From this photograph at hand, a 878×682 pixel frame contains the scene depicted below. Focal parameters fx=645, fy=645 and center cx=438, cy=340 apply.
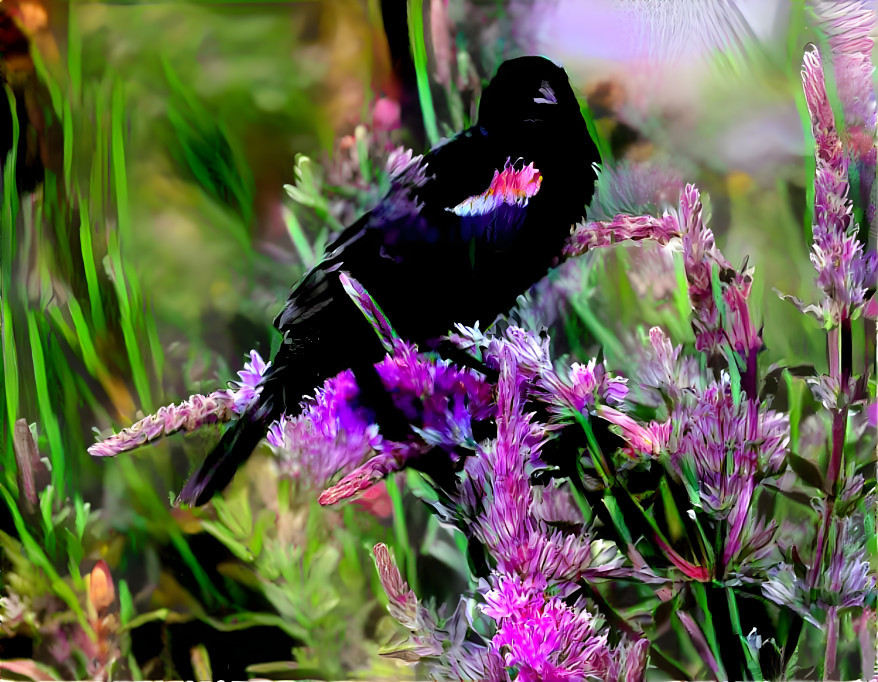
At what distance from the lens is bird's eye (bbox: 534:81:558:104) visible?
0.90m

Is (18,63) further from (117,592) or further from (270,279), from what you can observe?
(117,592)

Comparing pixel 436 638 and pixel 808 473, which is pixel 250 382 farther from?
pixel 808 473

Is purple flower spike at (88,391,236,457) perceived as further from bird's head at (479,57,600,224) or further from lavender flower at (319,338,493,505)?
bird's head at (479,57,600,224)

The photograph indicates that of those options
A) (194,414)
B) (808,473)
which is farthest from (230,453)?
(808,473)

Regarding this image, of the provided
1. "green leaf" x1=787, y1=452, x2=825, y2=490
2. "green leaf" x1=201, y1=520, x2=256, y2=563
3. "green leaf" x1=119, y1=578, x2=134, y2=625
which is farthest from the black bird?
"green leaf" x1=787, y1=452, x2=825, y2=490

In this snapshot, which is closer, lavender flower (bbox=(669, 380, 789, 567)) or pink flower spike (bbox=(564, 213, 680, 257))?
lavender flower (bbox=(669, 380, 789, 567))

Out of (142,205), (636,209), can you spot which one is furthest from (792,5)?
(142,205)

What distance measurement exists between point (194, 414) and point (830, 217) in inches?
37.0

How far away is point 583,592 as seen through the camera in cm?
85

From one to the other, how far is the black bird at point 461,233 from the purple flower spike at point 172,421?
4 cm

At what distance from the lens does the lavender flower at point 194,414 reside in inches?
36.0

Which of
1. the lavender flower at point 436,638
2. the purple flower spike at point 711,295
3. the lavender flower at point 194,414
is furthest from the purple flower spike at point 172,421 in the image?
the purple flower spike at point 711,295

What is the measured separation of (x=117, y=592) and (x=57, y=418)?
10.5 inches

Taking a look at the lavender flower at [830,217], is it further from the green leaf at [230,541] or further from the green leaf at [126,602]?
the green leaf at [126,602]
